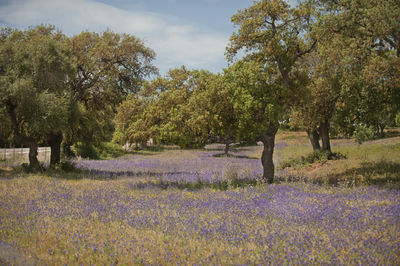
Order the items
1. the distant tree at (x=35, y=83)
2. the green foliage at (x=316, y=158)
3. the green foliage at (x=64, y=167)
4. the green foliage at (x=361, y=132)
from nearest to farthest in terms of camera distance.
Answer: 1. the distant tree at (x=35, y=83)
2. the green foliage at (x=64, y=167)
3. the green foliage at (x=361, y=132)
4. the green foliage at (x=316, y=158)

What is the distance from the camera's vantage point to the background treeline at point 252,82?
12.1 m

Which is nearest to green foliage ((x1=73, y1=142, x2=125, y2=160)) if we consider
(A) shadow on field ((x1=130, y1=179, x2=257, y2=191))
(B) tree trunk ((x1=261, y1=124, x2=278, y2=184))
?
(A) shadow on field ((x1=130, y1=179, x2=257, y2=191))

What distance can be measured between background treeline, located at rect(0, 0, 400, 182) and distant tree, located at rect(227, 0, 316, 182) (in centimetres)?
5

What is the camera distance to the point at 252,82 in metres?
12.0

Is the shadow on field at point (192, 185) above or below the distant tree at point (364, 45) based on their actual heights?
below

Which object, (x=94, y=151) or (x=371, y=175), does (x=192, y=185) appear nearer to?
(x=371, y=175)

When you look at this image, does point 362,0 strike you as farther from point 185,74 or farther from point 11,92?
point 11,92

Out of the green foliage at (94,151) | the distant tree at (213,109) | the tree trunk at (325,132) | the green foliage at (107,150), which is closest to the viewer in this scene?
the distant tree at (213,109)

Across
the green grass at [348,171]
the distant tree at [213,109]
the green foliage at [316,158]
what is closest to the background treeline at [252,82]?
the distant tree at [213,109]

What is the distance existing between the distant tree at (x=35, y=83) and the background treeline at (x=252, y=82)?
6cm

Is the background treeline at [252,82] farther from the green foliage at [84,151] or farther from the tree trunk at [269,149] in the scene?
the green foliage at [84,151]

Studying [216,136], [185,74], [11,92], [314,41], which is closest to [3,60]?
[11,92]

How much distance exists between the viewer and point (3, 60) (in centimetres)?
1639

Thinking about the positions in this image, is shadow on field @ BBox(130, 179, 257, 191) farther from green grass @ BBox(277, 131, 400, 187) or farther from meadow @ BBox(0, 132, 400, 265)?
green grass @ BBox(277, 131, 400, 187)
